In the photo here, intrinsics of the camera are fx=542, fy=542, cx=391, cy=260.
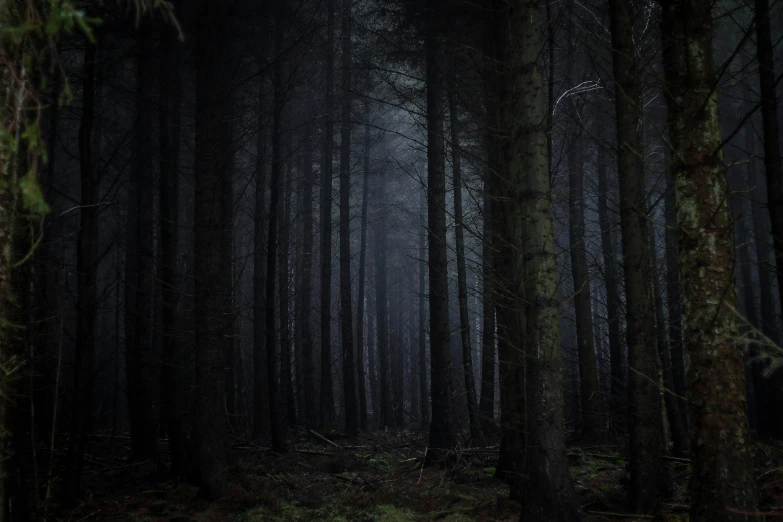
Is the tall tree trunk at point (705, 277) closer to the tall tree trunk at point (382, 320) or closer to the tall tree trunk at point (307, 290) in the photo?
the tall tree trunk at point (307, 290)

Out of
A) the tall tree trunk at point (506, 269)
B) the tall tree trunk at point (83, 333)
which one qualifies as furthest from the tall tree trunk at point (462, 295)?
the tall tree trunk at point (83, 333)

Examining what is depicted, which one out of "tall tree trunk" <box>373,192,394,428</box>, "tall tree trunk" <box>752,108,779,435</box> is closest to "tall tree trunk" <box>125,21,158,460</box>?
"tall tree trunk" <box>373,192,394,428</box>

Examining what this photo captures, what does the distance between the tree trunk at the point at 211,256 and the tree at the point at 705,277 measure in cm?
680

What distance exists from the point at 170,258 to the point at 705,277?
8.90 m

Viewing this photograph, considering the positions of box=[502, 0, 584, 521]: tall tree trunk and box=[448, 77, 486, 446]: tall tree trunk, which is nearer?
box=[502, 0, 584, 521]: tall tree trunk

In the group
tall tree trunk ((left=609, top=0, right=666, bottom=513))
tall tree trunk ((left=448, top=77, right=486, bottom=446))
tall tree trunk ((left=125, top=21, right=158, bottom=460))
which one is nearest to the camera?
tall tree trunk ((left=609, top=0, right=666, bottom=513))

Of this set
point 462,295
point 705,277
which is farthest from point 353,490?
point 705,277

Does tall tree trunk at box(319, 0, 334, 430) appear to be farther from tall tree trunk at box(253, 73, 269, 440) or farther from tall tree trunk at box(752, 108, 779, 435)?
tall tree trunk at box(752, 108, 779, 435)

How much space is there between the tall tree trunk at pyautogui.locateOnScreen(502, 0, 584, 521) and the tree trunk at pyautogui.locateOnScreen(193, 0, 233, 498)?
16.5 ft

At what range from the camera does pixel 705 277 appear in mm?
4258

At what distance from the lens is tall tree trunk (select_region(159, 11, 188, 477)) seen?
9.59 meters

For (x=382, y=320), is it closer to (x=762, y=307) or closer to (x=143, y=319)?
(x=762, y=307)

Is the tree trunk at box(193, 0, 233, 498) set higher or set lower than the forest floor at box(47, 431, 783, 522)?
higher

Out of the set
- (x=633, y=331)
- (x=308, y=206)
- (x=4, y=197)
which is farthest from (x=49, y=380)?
(x=308, y=206)
